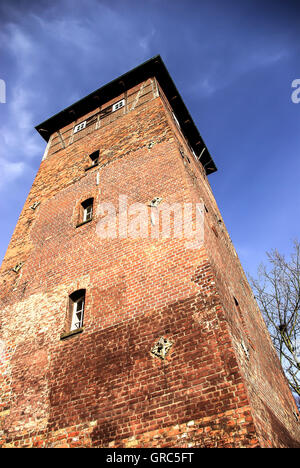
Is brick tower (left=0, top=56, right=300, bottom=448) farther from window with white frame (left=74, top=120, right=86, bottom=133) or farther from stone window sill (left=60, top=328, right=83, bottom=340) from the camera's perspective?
window with white frame (left=74, top=120, right=86, bottom=133)

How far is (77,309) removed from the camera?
7809 mm

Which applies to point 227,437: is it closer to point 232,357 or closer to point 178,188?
point 232,357

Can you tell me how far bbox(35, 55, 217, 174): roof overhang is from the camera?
14.3m

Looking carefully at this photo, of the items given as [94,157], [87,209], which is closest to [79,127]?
[94,157]

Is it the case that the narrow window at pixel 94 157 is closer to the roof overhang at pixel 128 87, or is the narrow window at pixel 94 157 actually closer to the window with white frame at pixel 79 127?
the window with white frame at pixel 79 127

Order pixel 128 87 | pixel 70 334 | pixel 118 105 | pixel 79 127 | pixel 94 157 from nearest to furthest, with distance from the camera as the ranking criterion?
pixel 70 334, pixel 94 157, pixel 118 105, pixel 128 87, pixel 79 127

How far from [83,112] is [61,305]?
10.6m

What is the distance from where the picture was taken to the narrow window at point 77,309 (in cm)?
750

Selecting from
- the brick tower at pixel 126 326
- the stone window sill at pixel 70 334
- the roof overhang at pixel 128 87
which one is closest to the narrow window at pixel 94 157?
the brick tower at pixel 126 326

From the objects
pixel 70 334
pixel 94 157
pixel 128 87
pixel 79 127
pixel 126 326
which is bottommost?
pixel 126 326

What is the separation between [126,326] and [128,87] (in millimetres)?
11448

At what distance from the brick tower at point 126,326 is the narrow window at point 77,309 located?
27mm

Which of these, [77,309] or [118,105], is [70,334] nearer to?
[77,309]

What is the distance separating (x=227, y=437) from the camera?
4523 mm
